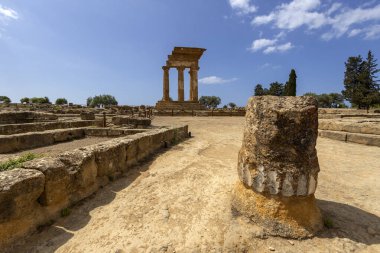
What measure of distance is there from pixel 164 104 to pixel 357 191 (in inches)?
1033

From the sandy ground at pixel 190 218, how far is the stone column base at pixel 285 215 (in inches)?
3.9

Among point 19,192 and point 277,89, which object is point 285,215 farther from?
point 277,89

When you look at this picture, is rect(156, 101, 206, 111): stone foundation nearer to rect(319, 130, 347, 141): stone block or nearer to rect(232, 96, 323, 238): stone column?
rect(319, 130, 347, 141): stone block

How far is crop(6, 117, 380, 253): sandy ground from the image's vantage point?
2.49m

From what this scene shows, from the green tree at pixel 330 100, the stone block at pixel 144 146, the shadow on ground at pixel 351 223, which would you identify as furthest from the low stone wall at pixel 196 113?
the green tree at pixel 330 100

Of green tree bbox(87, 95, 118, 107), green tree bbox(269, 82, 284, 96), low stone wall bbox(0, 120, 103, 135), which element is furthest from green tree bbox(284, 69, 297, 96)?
green tree bbox(87, 95, 118, 107)

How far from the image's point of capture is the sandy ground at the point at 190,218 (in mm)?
2490

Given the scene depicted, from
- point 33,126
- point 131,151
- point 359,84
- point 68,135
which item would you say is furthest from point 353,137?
point 359,84

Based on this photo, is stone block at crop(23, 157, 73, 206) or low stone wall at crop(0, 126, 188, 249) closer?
low stone wall at crop(0, 126, 188, 249)

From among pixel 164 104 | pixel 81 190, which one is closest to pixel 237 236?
pixel 81 190

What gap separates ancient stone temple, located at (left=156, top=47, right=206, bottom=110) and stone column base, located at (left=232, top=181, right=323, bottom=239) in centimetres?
2586

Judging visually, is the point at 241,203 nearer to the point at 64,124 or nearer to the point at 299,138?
the point at 299,138

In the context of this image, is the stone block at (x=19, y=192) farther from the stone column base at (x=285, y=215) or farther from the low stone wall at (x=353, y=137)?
the low stone wall at (x=353, y=137)

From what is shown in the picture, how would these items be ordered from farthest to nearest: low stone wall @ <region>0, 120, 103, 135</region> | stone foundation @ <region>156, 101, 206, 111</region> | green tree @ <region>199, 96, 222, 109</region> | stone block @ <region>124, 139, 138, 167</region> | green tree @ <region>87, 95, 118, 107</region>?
green tree @ <region>199, 96, 222, 109</region> < green tree @ <region>87, 95, 118, 107</region> < stone foundation @ <region>156, 101, 206, 111</region> < low stone wall @ <region>0, 120, 103, 135</region> < stone block @ <region>124, 139, 138, 167</region>
